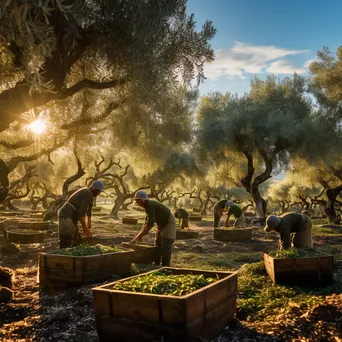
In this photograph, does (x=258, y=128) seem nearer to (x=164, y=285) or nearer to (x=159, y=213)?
(x=159, y=213)

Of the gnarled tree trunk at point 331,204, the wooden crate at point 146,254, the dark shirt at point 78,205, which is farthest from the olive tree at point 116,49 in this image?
the gnarled tree trunk at point 331,204

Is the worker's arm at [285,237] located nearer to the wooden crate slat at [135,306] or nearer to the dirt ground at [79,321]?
the dirt ground at [79,321]

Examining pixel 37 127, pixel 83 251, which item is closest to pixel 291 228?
pixel 83 251

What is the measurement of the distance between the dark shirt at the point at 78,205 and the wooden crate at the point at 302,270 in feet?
15.4

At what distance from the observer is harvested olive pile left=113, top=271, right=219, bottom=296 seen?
512 cm

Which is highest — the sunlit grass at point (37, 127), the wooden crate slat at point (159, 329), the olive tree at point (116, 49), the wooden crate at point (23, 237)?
the olive tree at point (116, 49)

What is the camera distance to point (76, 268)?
7590mm

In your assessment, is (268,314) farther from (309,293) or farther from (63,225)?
(63,225)

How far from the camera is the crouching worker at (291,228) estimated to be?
31.5ft

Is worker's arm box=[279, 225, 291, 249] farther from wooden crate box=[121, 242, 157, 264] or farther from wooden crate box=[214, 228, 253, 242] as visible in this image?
wooden crate box=[214, 228, 253, 242]

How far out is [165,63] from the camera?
11.2 m

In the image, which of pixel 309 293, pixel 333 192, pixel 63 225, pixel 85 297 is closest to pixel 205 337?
pixel 85 297

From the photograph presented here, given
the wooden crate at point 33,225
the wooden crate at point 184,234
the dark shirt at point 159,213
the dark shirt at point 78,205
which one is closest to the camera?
the dark shirt at point 78,205

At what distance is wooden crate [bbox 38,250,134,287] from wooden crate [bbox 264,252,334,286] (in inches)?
137
